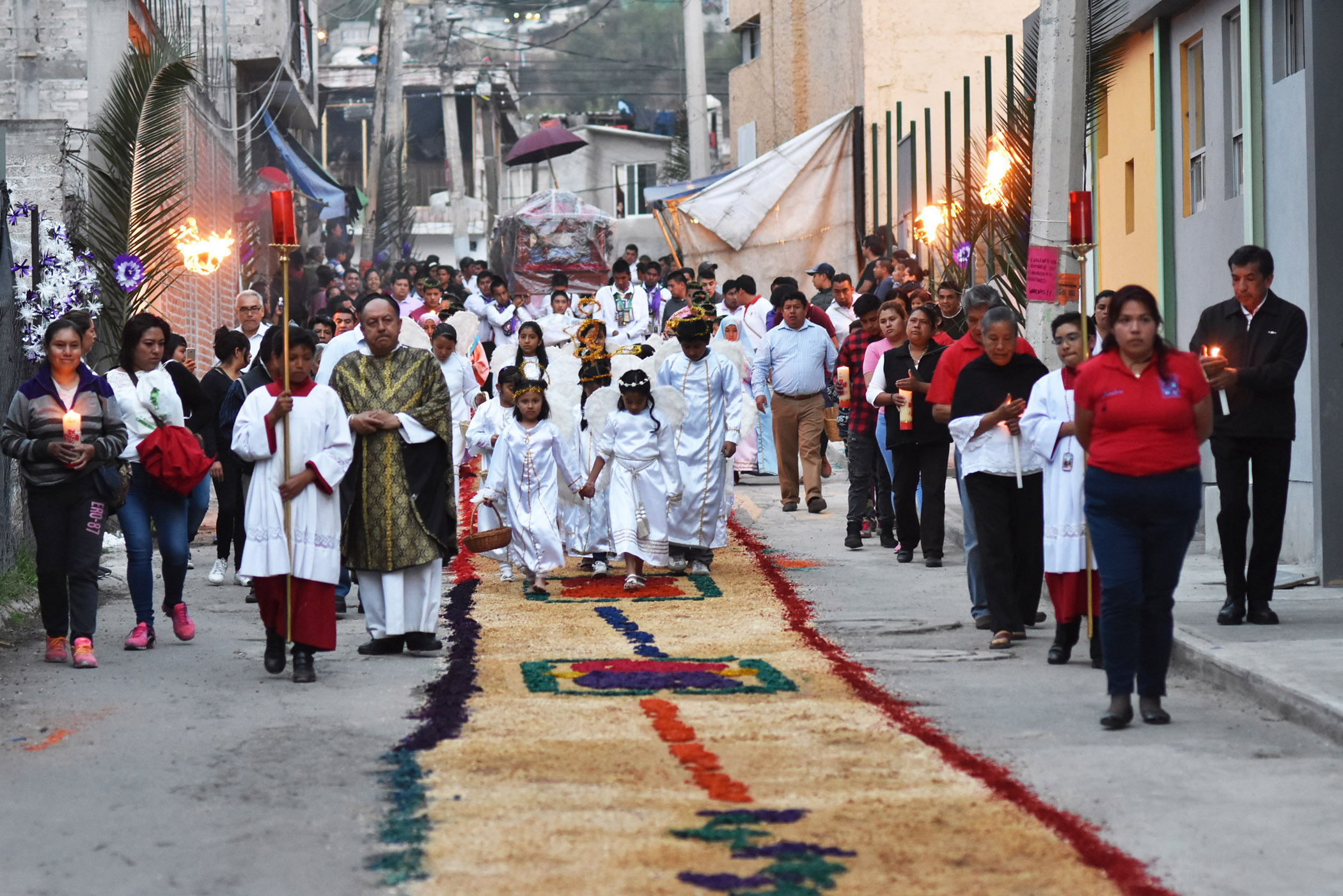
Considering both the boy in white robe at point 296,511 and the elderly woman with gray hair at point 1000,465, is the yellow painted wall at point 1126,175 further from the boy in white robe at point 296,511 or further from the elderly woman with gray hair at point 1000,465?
the boy in white robe at point 296,511

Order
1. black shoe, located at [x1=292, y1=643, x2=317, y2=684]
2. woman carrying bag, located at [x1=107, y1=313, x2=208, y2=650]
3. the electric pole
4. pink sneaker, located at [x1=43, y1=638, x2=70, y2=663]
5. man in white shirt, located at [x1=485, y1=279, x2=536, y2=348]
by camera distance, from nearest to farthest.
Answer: black shoe, located at [x1=292, y1=643, x2=317, y2=684] < pink sneaker, located at [x1=43, y1=638, x2=70, y2=663] < woman carrying bag, located at [x1=107, y1=313, x2=208, y2=650] < man in white shirt, located at [x1=485, y1=279, x2=536, y2=348] < the electric pole

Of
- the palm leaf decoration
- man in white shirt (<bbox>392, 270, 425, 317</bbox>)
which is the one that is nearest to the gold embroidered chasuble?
the palm leaf decoration

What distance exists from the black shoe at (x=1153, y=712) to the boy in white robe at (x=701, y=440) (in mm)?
6119

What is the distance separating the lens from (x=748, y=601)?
12.0m

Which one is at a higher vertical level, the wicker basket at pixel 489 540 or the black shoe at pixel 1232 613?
the wicker basket at pixel 489 540

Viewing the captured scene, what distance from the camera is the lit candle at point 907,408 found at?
13.2 m

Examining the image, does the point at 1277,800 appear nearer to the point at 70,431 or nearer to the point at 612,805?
the point at 612,805

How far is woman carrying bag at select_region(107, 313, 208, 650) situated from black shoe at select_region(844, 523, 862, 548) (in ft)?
18.9

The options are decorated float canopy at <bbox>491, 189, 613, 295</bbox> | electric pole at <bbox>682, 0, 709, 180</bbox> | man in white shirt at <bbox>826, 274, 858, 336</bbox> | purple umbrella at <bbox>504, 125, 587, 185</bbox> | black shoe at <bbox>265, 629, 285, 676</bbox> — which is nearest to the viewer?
black shoe at <bbox>265, 629, 285, 676</bbox>

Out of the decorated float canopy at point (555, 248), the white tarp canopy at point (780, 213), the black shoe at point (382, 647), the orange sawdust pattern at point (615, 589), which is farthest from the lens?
the decorated float canopy at point (555, 248)

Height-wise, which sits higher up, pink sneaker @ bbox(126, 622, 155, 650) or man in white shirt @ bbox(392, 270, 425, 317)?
man in white shirt @ bbox(392, 270, 425, 317)

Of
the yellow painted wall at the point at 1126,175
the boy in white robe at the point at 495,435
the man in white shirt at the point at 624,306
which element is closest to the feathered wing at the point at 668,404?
the boy in white robe at the point at 495,435

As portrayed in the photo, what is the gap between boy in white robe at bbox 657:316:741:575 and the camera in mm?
13578

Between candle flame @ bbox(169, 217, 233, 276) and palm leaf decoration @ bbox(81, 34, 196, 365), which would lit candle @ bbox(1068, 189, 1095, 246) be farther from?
candle flame @ bbox(169, 217, 233, 276)
